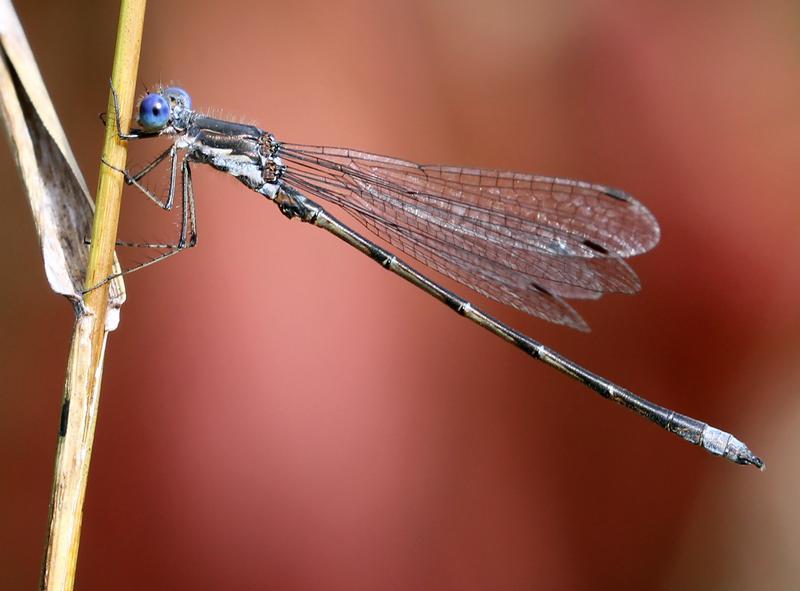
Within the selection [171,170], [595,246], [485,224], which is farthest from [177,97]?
[595,246]

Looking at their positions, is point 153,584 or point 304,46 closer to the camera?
point 153,584

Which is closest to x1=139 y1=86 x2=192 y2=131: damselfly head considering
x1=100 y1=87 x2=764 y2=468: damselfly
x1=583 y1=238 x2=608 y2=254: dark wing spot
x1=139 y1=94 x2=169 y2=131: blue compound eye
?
x1=139 y1=94 x2=169 y2=131: blue compound eye

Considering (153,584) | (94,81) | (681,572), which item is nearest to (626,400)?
(681,572)

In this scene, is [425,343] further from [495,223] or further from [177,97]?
[177,97]

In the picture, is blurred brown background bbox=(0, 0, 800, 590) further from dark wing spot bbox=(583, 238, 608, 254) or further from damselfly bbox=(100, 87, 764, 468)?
dark wing spot bbox=(583, 238, 608, 254)

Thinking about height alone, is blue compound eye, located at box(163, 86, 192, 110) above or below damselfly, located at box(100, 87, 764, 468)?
above

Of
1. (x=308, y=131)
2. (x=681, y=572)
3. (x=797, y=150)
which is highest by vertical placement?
(x=797, y=150)

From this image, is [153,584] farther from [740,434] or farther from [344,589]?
[740,434]

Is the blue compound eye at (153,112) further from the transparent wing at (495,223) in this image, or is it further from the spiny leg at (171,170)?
the transparent wing at (495,223)
